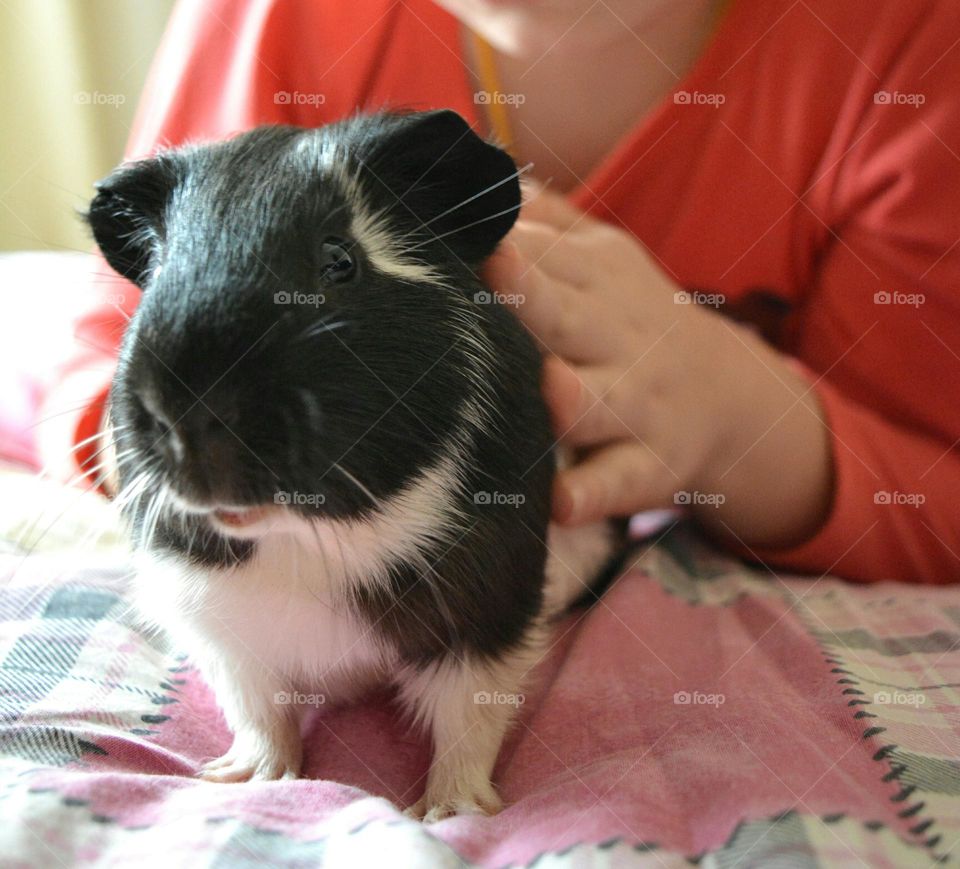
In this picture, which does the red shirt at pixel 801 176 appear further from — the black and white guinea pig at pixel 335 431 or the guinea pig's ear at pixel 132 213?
the black and white guinea pig at pixel 335 431

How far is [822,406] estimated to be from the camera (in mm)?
1191

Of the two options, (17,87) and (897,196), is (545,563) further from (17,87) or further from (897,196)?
(17,87)

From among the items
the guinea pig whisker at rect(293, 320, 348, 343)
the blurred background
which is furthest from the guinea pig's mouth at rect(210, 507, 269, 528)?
the blurred background

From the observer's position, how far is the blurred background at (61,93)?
2.06 meters

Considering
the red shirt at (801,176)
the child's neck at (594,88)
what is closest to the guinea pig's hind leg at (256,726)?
the red shirt at (801,176)

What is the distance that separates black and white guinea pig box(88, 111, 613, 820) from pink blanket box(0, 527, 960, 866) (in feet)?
0.20

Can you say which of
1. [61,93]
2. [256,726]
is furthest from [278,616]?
[61,93]

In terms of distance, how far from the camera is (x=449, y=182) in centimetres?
76

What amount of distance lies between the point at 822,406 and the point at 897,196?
0.30 meters

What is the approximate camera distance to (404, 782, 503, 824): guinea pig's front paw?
71 cm

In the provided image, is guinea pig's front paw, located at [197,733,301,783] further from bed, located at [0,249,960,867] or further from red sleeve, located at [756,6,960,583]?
red sleeve, located at [756,6,960,583]

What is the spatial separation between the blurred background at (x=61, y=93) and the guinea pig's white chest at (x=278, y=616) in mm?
1584

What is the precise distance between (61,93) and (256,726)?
6.19 ft

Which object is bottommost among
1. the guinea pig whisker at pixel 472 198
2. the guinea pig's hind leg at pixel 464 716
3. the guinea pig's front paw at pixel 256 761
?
the guinea pig's front paw at pixel 256 761
